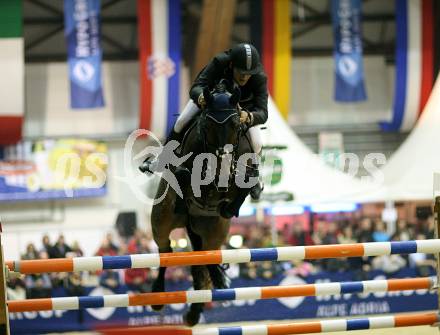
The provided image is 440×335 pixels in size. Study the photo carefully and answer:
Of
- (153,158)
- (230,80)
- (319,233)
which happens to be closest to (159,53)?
(319,233)

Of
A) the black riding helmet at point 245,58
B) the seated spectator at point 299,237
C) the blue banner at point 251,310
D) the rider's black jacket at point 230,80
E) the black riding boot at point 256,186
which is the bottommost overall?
the blue banner at point 251,310

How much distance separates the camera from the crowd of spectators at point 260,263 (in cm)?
1015

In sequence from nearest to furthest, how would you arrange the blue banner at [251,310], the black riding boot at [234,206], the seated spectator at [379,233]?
the black riding boot at [234,206]
the blue banner at [251,310]
the seated spectator at [379,233]

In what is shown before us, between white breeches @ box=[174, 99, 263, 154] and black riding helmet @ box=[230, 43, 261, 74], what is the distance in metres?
0.49

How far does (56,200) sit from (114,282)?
219 inches

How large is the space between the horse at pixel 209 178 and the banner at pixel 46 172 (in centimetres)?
932

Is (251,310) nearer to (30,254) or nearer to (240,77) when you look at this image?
(30,254)

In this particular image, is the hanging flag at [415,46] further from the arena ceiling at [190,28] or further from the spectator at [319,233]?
the spectator at [319,233]

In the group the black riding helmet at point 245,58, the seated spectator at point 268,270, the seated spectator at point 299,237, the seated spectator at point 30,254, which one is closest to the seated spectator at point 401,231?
the seated spectator at point 299,237

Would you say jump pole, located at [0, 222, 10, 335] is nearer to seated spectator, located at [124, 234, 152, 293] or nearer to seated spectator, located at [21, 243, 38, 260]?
seated spectator, located at [124, 234, 152, 293]

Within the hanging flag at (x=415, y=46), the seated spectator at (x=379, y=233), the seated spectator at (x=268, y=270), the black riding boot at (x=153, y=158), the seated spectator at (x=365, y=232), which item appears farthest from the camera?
the hanging flag at (x=415, y=46)

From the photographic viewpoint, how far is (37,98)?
16.1m

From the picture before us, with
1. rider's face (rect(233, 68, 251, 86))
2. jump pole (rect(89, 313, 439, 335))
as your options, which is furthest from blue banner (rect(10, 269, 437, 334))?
rider's face (rect(233, 68, 251, 86))

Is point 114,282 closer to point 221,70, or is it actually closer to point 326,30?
point 221,70
